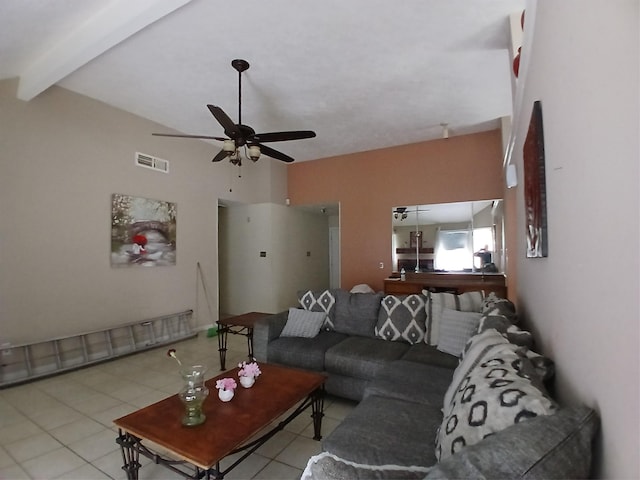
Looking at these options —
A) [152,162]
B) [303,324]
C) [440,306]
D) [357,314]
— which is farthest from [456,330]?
[152,162]

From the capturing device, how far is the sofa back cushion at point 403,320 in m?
2.87

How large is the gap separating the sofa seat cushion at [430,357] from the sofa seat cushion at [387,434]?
0.68 meters

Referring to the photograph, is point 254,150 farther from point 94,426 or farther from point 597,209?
point 597,209

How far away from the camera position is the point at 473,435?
94 centimetres

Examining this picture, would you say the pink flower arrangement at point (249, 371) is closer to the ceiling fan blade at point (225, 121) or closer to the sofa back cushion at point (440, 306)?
the sofa back cushion at point (440, 306)

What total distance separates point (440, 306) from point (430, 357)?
A: 1.79 feet

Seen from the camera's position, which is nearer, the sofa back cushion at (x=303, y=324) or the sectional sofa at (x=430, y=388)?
the sectional sofa at (x=430, y=388)

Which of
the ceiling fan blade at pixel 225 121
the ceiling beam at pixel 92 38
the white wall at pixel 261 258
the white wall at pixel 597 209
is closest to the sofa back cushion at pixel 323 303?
the ceiling fan blade at pixel 225 121

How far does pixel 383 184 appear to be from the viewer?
5.53 meters

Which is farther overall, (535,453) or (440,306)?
(440,306)

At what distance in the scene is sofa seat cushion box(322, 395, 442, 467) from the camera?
1.27 metres

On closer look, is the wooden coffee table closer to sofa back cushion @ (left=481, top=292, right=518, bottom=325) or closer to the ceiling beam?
sofa back cushion @ (left=481, top=292, right=518, bottom=325)

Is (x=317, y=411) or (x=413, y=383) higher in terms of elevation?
(x=413, y=383)

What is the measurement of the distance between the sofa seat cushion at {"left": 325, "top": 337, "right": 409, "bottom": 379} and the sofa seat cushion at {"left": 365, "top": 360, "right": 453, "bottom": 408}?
0.25 meters
